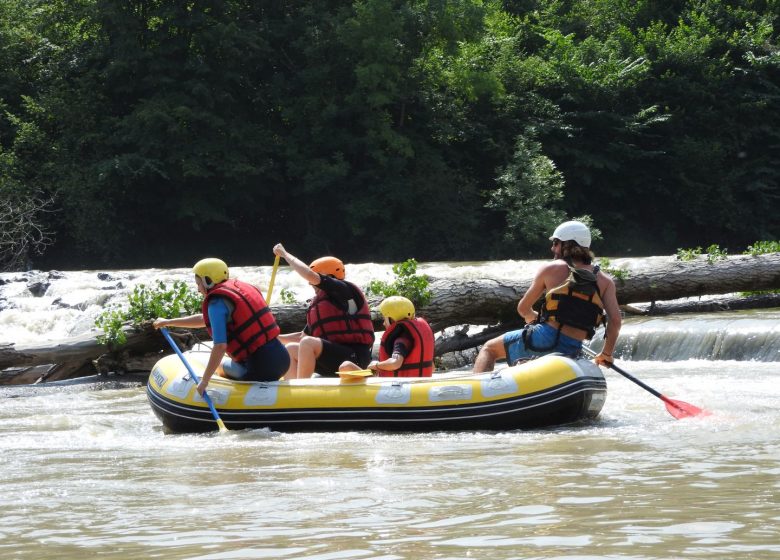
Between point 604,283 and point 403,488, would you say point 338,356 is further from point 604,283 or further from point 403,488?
point 403,488

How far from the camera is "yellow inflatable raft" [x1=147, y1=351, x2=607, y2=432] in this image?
6.53 meters

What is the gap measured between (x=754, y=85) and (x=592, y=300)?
23062 millimetres

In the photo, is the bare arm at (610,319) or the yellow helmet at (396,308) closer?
the bare arm at (610,319)

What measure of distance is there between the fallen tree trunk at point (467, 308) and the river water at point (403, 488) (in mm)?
1634

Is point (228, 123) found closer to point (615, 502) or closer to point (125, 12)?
point (125, 12)

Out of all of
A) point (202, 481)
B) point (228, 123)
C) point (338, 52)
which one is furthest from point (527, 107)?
point (202, 481)

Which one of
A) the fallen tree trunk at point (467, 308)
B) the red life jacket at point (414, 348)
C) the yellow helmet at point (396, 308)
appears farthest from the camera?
the fallen tree trunk at point (467, 308)

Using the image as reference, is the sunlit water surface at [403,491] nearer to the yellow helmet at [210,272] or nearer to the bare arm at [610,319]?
the bare arm at [610,319]

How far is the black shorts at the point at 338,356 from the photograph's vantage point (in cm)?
724

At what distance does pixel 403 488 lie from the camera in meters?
4.77

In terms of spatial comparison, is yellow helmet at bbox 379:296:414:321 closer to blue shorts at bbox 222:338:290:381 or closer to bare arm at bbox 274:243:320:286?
bare arm at bbox 274:243:320:286

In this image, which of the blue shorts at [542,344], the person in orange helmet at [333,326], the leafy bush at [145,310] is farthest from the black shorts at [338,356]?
the leafy bush at [145,310]

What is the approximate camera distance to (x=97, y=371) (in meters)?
10.0

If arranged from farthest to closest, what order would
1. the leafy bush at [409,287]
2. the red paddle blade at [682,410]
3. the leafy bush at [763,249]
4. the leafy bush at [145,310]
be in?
the leafy bush at [763,249] → the leafy bush at [409,287] → the leafy bush at [145,310] → the red paddle blade at [682,410]
